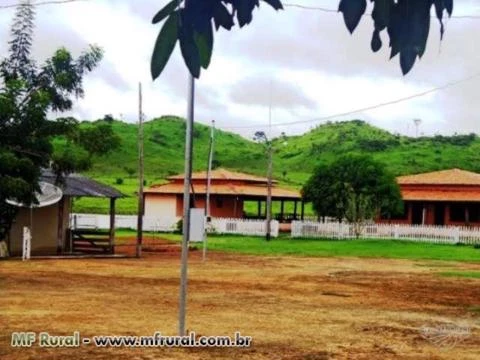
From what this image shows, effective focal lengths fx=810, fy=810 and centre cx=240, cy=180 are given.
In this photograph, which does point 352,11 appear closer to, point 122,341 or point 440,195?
point 122,341

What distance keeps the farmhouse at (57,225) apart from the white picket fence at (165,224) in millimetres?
9287

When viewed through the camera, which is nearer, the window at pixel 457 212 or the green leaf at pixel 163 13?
the green leaf at pixel 163 13

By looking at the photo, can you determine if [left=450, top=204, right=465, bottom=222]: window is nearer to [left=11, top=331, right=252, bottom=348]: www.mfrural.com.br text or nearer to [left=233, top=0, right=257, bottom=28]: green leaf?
[left=11, top=331, right=252, bottom=348]: www.mfrural.com.br text

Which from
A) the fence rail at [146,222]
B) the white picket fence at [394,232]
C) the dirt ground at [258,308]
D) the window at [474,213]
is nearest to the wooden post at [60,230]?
the dirt ground at [258,308]

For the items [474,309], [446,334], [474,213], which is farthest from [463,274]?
[474,213]

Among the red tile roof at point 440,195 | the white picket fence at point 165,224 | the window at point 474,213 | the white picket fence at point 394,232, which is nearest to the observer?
the white picket fence at point 394,232

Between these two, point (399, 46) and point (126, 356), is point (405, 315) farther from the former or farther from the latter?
point (399, 46)

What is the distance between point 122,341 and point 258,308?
4337 mm

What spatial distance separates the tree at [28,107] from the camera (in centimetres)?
2058

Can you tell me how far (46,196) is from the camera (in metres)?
28.7

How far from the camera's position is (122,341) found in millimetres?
10531

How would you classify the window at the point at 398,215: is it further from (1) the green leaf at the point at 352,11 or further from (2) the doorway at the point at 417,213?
(1) the green leaf at the point at 352,11

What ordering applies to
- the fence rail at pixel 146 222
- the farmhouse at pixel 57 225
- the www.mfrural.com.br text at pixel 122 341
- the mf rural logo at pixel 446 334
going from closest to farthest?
the www.mfrural.com.br text at pixel 122 341, the mf rural logo at pixel 446 334, the farmhouse at pixel 57 225, the fence rail at pixel 146 222

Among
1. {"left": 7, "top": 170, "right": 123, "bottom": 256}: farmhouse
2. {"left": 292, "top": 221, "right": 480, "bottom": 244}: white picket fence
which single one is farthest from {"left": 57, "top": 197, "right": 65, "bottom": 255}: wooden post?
{"left": 292, "top": 221, "right": 480, "bottom": 244}: white picket fence
